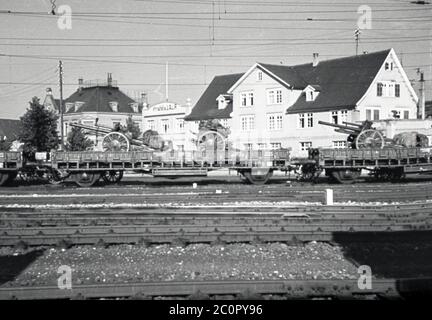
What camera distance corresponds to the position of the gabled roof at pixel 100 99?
234 feet

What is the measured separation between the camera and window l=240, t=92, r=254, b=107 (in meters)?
53.2

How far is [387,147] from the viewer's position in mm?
27406

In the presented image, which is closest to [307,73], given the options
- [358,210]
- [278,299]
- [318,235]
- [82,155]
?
[82,155]

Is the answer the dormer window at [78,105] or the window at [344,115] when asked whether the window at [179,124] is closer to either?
the window at [344,115]

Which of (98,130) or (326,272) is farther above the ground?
(98,130)

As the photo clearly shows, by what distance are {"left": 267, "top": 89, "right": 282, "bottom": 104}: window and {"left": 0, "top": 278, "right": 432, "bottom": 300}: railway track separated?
45615 mm

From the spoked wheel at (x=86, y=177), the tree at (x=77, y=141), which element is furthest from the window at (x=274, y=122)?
the spoked wheel at (x=86, y=177)

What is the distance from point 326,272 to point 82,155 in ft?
60.3

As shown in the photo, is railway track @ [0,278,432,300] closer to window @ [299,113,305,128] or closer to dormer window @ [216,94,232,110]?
window @ [299,113,305,128]

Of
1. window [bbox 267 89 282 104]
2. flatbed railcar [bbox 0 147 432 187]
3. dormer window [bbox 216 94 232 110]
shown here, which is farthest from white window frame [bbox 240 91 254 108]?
flatbed railcar [bbox 0 147 432 187]
